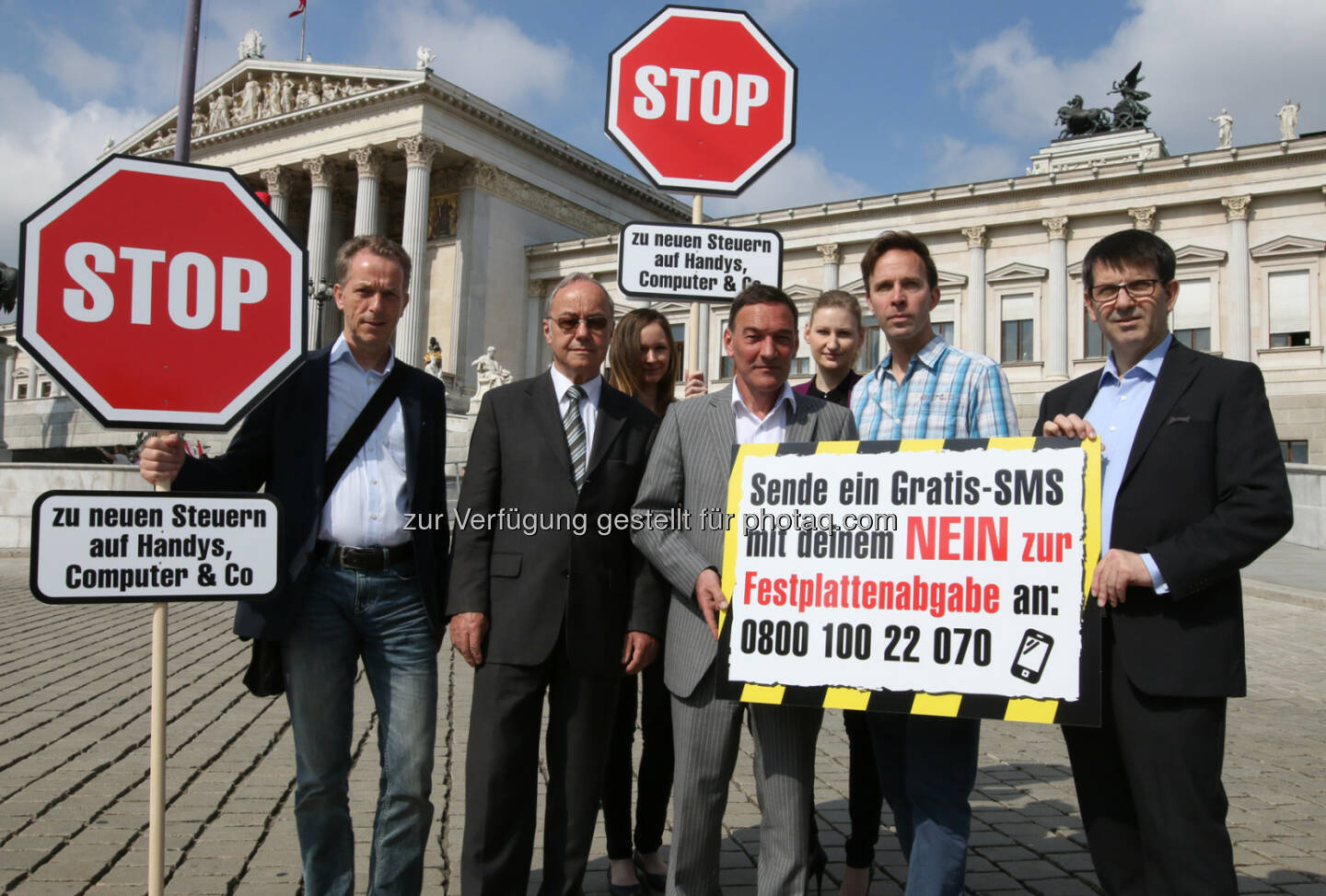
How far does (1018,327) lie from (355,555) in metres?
41.1

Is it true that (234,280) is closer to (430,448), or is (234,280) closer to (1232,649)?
(430,448)

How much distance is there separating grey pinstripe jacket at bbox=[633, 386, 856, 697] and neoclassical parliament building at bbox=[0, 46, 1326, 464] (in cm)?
2779

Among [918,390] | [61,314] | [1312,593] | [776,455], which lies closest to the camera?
[61,314]

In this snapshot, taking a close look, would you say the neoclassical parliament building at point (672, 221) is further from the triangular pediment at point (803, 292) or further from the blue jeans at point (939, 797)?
the blue jeans at point (939, 797)

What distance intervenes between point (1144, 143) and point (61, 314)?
182 ft

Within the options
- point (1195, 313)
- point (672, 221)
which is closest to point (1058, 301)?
point (1195, 313)

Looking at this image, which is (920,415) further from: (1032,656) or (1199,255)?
(1199,255)

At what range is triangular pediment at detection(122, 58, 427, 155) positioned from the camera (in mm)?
48281

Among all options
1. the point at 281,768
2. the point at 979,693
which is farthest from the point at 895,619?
the point at 281,768

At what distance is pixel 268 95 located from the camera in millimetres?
52312

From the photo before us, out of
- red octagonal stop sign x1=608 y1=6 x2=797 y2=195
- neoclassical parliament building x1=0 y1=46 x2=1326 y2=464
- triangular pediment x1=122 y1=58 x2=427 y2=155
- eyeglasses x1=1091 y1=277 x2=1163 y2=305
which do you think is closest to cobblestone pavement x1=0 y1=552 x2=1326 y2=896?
eyeglasses x1=1091 y1=277 x2=1163 y2=305

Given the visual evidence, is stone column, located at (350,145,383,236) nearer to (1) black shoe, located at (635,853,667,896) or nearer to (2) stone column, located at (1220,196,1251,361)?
(2) stone column, located at (1220,196,1251,361)

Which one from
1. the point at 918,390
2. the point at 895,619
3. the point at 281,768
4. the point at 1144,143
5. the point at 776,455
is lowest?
the point at 281,768

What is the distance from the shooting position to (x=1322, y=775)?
18.7 ft
